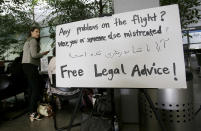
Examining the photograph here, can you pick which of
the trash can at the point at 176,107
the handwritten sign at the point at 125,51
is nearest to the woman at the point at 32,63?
the handwritten sign at the point at 125,51

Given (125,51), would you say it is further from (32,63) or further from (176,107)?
(32,63)

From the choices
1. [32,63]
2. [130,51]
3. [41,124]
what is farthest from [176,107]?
[32,63]

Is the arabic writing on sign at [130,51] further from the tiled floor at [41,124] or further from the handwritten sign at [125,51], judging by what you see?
the tiled floor at [41,124]

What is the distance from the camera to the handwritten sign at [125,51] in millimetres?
1205

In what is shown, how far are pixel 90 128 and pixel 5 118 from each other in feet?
6.91

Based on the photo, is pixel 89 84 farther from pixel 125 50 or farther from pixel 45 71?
pixel 45 71

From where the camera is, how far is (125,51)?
1318 millimetres

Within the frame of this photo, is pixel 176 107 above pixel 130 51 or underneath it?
underneath

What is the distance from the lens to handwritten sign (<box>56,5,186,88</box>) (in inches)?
47.4

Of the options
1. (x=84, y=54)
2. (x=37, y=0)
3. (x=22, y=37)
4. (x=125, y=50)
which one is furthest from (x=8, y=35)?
(x=125, y=50)

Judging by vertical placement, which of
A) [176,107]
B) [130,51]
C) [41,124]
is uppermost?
[130,51]

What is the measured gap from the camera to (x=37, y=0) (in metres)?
4.11

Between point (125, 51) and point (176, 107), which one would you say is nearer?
point (125, 51)

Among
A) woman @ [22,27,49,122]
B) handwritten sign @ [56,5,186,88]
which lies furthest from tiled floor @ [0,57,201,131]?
handwritten sign @ [56,5,186,88]
